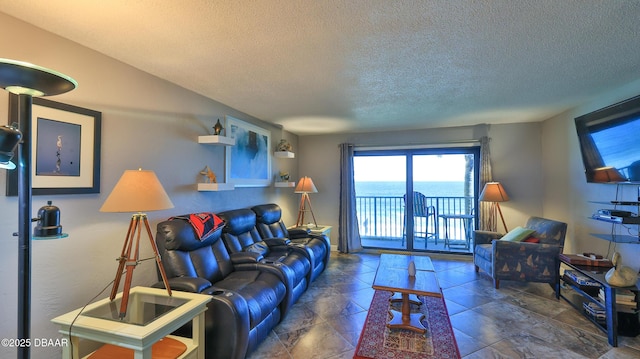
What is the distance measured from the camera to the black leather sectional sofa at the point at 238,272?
6.29 ft

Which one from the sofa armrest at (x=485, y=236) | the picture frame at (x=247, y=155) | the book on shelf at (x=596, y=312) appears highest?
the picture frame at (x=247, y=155)

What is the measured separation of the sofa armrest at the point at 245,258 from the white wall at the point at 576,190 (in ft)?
11.4

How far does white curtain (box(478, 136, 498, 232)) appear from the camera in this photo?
4531 mm

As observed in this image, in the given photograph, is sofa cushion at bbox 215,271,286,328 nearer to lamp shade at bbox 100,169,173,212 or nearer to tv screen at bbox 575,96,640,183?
lamp shade at bbox 100,169,173,212

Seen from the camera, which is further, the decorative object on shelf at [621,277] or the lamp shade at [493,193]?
the lamp shade at [493,193]

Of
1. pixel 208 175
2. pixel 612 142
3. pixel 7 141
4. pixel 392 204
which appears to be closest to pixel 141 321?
pixel 7 141

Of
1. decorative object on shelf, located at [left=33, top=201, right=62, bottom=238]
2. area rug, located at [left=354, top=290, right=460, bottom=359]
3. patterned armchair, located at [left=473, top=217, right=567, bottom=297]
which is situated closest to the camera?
decorative object on shelf, located at [left=33, top=201, right=62, bottom=238]

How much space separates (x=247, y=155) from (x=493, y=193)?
371cm

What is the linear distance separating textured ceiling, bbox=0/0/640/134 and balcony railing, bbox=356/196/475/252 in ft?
8.09

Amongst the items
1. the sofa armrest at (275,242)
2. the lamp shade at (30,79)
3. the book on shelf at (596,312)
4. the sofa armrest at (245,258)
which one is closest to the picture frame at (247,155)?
the sofa armrest at (275,242)

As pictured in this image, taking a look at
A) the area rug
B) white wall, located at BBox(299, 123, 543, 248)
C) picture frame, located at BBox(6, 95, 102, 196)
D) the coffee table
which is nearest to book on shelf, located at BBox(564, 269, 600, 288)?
the area rug

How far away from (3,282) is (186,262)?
1.06 meters

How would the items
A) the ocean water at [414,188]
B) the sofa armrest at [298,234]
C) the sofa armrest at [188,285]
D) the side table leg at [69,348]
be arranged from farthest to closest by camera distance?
the ocean water at [414,188]
the sofa armrest at [298,234]
the sofa armrest at [188,285]
the side table leg at [69,348]

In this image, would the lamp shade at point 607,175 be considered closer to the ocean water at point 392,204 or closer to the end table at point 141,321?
the ocean water at point 392,204
